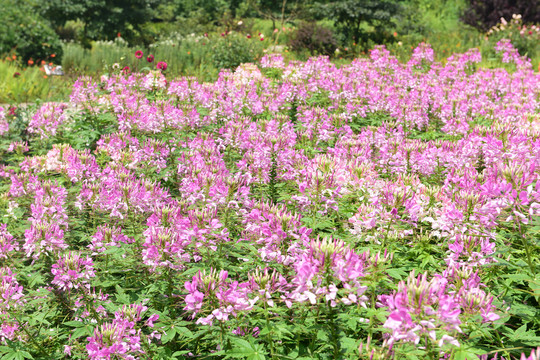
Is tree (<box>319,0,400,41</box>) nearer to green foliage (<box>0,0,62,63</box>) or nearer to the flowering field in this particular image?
green foliage (<box>0,0,62,63</box>)

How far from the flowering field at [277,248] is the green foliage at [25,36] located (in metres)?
11.3

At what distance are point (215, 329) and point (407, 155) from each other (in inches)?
96.5

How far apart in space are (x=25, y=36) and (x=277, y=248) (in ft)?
52.3

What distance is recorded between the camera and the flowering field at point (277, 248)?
6.40 ft

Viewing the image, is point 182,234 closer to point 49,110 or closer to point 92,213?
point 92,213

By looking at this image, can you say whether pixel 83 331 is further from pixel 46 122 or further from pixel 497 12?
pixel 497 12

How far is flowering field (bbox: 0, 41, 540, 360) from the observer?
1.95 meters

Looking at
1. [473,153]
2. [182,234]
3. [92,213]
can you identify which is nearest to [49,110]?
[92,213]

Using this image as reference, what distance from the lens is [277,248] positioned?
2307mm

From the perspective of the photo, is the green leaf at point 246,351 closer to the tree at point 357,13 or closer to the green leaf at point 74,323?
the green leaf at point 74,323

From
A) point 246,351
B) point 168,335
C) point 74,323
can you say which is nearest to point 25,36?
point 74,323

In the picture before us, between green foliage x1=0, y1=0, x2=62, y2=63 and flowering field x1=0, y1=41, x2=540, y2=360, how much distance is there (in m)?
11.3

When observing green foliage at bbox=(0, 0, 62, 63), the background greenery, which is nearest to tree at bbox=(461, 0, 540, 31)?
the background greenery

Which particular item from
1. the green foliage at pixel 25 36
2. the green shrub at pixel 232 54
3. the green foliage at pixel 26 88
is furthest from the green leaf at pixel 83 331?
the green foliage at pixel 25 36
